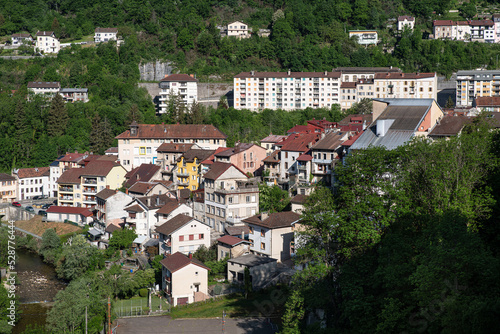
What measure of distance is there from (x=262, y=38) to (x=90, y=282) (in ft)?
190

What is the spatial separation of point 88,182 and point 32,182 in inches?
421

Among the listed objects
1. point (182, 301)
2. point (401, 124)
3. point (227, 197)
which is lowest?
point (182, 301)

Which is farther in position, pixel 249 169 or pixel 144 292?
pixel 249 169

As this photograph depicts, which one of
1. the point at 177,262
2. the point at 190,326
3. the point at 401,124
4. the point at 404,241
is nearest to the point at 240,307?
the point at 190,326

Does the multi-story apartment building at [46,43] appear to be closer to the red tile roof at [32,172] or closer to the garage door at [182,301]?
the red tile roof at [32,172]

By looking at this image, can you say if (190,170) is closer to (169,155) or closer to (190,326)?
(169,155)

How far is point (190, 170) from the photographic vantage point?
144 ft

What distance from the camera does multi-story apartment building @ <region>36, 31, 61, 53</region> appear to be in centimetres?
8488

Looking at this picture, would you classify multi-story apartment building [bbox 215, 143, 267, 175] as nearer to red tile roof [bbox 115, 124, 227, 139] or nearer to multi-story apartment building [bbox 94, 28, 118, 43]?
red tile roof [bbox 115, 124, 227, 139]

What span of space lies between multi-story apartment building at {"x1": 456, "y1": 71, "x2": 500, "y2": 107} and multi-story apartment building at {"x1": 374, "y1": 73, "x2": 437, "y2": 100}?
16.1 ft

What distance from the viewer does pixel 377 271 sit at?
781 inches

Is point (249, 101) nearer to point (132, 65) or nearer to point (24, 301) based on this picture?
point (132, 65)

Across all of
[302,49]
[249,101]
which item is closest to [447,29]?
[302,49]

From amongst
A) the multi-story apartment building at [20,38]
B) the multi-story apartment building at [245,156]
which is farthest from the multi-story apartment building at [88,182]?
the multi-story apartment building at [20,38]
